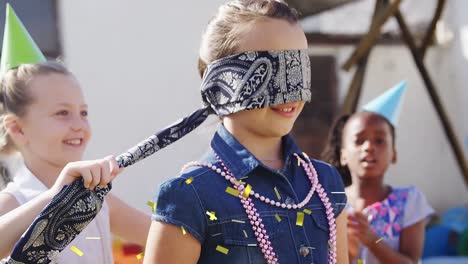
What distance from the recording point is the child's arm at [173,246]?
1.65 m

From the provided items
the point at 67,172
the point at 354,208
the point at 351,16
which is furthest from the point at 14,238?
the point at 351,16

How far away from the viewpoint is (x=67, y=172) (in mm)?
1753

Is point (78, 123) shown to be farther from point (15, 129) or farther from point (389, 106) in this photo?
point (389, 106)

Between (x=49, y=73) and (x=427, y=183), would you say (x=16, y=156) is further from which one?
(x=427, y=183)

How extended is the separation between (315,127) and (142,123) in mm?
2327

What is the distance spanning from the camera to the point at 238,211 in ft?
5.54

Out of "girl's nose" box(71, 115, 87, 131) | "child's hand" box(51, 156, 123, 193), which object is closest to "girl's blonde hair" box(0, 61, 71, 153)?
"girl's nose" box(71, 115, 87, 131)

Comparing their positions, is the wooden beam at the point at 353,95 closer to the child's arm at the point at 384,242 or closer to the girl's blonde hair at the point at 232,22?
the child's arm at the point at 384,242

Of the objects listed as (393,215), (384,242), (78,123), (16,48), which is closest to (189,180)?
(78,123)

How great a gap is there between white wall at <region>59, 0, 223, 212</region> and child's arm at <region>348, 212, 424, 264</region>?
2.00m

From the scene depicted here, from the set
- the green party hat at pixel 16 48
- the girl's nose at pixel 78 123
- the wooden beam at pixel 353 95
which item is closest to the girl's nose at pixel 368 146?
the girl's nose at pixel 78 123

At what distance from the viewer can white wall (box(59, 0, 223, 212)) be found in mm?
4727

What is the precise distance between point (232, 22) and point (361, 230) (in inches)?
46.4

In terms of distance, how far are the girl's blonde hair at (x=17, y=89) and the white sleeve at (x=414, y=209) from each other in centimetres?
135
